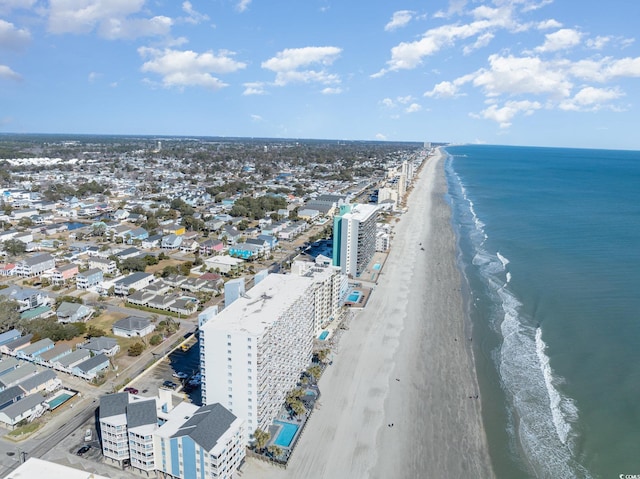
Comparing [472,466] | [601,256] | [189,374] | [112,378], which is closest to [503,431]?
[472,466]

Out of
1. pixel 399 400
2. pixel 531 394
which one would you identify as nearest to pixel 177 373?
pixel 399 400

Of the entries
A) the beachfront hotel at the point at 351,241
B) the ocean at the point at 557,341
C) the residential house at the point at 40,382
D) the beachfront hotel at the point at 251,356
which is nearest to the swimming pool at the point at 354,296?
the beachfront hotel at the point at 351,241

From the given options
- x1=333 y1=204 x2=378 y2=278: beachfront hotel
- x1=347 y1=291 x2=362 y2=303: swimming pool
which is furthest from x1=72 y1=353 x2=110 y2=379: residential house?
x1=333 y1=204 x2=378 y2=278: beachfront hotel

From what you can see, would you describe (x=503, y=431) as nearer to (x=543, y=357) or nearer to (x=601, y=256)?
(x=543, y=357)

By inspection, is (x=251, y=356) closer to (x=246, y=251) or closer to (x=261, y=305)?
(x=261, y=305)

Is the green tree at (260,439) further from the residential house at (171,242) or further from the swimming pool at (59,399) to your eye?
the residential house at (171,242)

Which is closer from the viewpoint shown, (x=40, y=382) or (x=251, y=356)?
(x=251, y=356)
